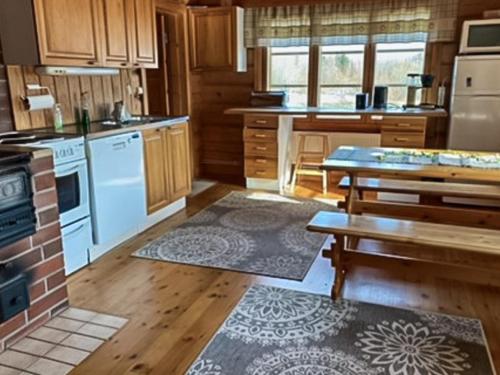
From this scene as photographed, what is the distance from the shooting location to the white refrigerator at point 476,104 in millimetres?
4145

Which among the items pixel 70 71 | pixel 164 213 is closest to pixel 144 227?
pixel 164 213

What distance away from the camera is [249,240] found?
140 inches

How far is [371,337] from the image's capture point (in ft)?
7.25

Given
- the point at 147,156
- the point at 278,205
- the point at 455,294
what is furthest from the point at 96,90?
the point at 455,294

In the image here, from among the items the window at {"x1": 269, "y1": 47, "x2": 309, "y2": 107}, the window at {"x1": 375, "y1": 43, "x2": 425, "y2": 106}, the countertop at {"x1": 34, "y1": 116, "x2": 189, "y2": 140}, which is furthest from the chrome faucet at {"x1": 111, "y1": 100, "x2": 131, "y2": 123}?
the window at {"x1": 375, "y1": 43, "x2": 425, "y2": 106}

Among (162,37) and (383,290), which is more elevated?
(162,37)

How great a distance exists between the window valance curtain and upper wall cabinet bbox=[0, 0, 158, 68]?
1.73m

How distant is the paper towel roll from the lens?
10.2ft

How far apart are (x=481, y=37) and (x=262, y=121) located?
7.75 feet

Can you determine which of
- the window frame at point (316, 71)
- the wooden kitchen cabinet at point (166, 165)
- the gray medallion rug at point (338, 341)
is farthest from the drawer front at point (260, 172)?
the gray medallion rug at point (338, 341)

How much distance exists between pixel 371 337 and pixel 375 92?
334 cm

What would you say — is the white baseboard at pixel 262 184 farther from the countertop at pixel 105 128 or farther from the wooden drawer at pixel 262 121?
the countertop at pixel 105 128

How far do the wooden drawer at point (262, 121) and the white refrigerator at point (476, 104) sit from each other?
6.02 ft

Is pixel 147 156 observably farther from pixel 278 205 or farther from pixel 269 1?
pixel 269 1
